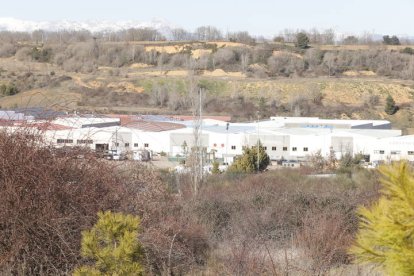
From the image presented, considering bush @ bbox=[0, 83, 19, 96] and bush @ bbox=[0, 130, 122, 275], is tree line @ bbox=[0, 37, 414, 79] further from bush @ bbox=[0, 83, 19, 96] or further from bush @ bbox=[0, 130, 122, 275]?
bush @ bbox=[0, 130, 122, 275]

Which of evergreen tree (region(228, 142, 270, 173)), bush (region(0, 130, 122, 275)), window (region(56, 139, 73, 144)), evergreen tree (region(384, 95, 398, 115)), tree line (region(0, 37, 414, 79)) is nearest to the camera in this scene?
bush (region(0, 130, 122, 275))

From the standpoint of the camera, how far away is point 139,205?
7.29 m

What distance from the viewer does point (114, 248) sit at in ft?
15.1

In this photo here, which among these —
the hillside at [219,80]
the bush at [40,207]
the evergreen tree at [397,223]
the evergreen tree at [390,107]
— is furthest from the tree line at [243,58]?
the evergreen tree at [397,223]

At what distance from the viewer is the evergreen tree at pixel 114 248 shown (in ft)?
14.8

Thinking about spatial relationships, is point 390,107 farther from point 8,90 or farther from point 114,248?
point 114,248

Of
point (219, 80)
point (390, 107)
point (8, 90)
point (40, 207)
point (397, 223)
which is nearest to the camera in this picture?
point (397, 223)

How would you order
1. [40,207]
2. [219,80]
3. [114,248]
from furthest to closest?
1. [219,80]
2. [40,207]
3. [114,248]

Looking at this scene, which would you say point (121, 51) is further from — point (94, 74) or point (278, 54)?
point (278, 54)

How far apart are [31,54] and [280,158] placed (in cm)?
6193

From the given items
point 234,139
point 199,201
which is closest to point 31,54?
point 234,139

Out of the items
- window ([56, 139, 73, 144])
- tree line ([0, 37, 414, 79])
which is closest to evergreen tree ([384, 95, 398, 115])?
tree line ([0, 37, 414, 79])

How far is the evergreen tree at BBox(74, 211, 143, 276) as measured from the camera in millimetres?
4504

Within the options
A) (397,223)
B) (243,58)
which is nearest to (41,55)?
(243,58)
